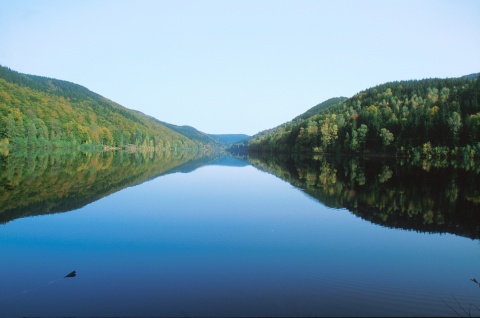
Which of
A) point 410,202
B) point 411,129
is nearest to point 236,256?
point 410,202

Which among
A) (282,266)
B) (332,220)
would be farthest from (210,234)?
(332,220)

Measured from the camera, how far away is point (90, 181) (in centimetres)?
3906

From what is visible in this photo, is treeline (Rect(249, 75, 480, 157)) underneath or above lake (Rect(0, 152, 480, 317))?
above

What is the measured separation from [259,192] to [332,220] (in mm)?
14162

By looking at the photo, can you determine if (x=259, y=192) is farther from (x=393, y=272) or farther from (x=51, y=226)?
(x=393, y=272)

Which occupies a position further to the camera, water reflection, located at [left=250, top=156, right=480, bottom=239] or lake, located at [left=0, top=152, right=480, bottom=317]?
water reflection, located at [left=250, top=156, right=480, bottom=239]

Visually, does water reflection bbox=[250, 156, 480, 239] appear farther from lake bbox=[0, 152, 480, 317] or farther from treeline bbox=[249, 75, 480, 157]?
treeline bbox=[249, 75, 480, 157]

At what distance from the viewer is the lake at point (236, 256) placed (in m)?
10.3

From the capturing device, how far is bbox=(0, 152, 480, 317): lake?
1033cm

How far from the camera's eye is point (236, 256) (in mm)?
14742

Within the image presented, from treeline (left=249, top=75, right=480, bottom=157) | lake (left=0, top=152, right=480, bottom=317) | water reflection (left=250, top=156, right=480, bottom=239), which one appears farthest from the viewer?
treeline (left=249, top=75, right=480, bottom=157)

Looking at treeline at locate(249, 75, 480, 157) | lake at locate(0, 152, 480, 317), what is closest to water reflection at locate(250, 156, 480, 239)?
lake at locate(0, 152, 480, 317)

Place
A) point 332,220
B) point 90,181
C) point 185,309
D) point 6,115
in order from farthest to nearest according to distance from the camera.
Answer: point 6,115
point 90,181
point 332,220
point 185,309

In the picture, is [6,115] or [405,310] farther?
[6,115]
